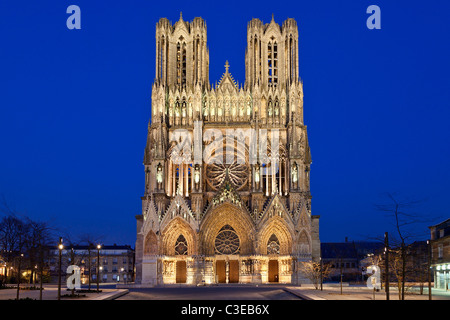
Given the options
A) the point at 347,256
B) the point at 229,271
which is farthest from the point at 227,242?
the point at 347,256

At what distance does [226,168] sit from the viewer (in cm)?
7144

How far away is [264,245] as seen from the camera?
225 ft

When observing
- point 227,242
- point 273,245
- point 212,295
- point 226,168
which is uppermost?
point 226,168

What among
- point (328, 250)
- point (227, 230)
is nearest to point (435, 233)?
point (227, 230)

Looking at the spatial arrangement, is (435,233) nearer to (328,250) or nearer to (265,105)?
(265,105)

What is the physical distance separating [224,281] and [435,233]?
2463cm

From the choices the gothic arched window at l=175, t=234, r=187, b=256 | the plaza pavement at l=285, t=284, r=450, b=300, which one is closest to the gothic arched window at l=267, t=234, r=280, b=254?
the plaza pavement at l=285, t=284, r=450, b=300

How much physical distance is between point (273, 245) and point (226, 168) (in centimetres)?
1085

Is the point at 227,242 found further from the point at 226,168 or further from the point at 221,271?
the point at 226,168

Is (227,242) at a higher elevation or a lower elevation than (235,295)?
higher

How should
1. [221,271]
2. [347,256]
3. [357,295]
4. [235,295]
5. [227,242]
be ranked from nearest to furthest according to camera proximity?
[357,295]
[235,295]
[227,242]
[221,271]
[347,256]

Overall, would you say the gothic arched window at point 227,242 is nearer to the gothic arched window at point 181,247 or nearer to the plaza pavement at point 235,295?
the gothic arched window at point 181,247

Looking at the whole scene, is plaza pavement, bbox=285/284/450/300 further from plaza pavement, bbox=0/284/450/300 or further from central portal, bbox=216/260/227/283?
central portal, bbox=216/260/227/283
